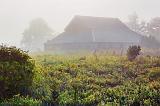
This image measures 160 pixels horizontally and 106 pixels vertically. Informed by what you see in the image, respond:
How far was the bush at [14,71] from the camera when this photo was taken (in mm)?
15711

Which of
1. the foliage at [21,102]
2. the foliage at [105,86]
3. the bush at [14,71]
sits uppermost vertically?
the bush at [14,71]

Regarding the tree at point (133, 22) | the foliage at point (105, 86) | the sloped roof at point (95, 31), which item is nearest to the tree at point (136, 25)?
the tree at point (133, 22)

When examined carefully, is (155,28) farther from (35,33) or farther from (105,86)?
(105,86)

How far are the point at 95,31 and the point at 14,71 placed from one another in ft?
173

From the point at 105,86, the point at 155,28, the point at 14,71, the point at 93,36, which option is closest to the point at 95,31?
the point at 93,36

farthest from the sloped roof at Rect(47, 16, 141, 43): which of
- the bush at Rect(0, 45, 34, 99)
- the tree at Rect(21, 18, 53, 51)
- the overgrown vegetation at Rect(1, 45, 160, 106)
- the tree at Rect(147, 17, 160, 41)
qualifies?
the tree at Rect(21, 18, 53, 51)

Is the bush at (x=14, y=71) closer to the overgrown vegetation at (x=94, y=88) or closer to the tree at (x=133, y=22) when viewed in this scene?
the overgrown vegetation at (x=94, y=88)

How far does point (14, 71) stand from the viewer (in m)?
15.9

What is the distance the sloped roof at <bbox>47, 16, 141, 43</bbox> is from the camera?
68.1 meters

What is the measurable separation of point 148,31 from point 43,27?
121ft

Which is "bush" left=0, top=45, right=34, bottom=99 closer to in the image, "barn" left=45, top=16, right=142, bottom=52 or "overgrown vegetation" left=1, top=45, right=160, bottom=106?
"overgrown vegetation" left=1, top=45, right=160, bottom=106

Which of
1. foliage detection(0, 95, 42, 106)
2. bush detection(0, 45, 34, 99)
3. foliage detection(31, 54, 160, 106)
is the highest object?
bush detection(0, 45, 34, 99)

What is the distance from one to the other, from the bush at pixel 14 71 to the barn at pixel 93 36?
161ft

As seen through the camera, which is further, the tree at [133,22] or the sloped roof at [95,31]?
the tree at [133,22]
